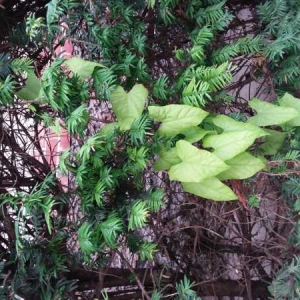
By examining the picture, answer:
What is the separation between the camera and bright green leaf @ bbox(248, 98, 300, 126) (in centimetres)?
81

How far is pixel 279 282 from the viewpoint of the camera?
0.91m

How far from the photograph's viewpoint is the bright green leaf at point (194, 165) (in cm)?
70

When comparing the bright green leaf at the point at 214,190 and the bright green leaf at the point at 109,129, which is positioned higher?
the bright green leaf at the point at 109,129

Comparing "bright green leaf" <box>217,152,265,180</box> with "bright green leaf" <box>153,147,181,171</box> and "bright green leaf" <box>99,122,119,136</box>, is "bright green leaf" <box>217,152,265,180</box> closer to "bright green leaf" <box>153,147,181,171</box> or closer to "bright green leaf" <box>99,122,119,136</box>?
"bright green leaf" <box>153,147,181,171</box>

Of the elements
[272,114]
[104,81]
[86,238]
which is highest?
[104,81]

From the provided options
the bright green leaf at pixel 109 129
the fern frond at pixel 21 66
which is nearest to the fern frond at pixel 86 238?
the bright green leaf at pixel 109 129

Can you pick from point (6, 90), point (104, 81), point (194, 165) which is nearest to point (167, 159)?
point (194, 165)

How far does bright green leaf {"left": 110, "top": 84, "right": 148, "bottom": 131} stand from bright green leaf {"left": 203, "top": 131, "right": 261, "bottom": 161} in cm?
14

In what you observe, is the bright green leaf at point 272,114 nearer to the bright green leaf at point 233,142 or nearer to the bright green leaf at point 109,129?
the bright green leaf at point 233,142

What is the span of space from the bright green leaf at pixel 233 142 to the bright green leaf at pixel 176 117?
5 centimetres

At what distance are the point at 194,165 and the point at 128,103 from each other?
0.15m

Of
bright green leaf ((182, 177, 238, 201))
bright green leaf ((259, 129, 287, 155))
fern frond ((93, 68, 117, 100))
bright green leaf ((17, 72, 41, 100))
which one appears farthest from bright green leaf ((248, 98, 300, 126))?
bright green leaf ((17, 72, 41, 100))

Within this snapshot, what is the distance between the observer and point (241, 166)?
0.75m

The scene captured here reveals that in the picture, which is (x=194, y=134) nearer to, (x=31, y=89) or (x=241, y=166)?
(x=241, y=166)
